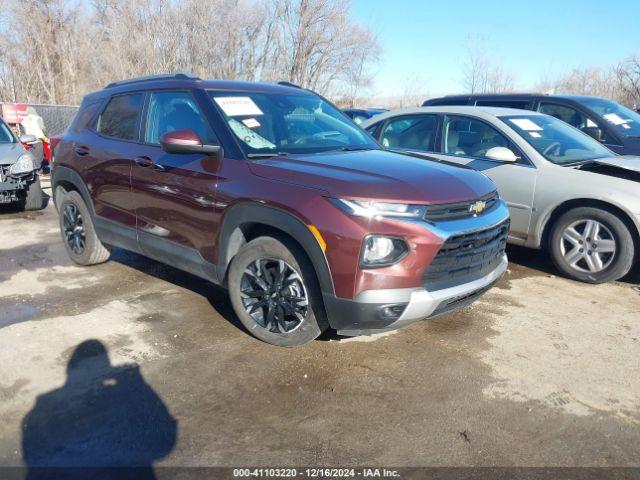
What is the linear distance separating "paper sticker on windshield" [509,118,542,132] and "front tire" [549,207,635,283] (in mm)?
1125

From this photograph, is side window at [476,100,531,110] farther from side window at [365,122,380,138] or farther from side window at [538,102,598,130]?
side window at [365,122,380,138]

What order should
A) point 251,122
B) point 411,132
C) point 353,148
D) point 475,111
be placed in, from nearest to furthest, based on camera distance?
point 251,122 → point 353,148 → point 475,111 → point 411,132

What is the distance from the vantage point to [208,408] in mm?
3047

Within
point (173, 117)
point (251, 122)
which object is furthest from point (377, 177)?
point (173, 117)

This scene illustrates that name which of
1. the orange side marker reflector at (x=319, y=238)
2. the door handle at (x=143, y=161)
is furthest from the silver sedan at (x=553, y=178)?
the door handle at (x=143, y=161)

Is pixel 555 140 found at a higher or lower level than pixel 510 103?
lower

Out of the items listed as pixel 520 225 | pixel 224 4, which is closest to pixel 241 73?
pixel 224 4

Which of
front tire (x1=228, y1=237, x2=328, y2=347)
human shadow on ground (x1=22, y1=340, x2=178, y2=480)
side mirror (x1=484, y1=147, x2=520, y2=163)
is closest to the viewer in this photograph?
human shadow on ground (x1=22, y1=340, x2=178, y2=480)

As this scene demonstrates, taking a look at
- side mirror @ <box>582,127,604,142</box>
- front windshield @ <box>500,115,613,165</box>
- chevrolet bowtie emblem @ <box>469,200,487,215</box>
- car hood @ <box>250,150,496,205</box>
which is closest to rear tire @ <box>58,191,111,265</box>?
car hood @ <box>250,150,496,205</box>

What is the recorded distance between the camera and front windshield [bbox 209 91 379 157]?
12.8ft

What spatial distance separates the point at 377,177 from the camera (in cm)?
336

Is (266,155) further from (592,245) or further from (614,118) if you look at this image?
(614,118)

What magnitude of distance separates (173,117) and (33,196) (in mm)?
5265

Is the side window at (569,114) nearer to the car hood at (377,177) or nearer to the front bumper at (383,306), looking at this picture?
the car hood at (377,177)
